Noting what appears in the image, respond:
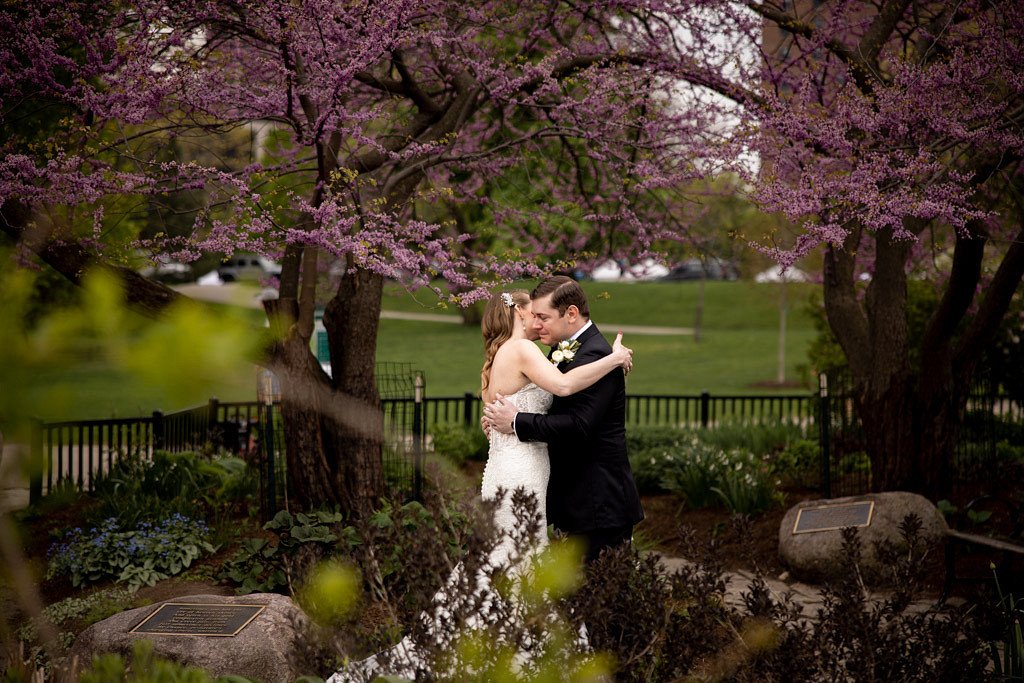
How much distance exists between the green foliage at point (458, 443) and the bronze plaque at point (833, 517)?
4570mm

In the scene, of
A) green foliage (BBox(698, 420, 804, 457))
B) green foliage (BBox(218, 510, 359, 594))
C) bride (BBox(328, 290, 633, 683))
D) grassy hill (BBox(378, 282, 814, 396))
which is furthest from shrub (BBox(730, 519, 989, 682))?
green foliage (BBox(698, 420, 804, 457))

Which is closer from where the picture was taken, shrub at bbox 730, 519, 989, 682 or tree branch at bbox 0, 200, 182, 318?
shrub at bbox 730, 519, 989, 682

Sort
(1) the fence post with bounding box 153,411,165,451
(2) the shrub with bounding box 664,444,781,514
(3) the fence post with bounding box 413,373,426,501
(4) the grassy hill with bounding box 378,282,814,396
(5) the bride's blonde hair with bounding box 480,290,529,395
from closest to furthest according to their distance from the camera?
(5) the bride's blonde hair with bounding box 480,290,529,395
(3) the fence post with bounding box 413,373,426,501
(2) the shrub with bounding box 664,444,781,514
(1) the fence post with bounding box 153,411,165,451
(4) the grassy hill with bounding box 378,282,814,396

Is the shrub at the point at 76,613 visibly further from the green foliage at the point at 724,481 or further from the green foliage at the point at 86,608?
the green foliage at the point at 724,481

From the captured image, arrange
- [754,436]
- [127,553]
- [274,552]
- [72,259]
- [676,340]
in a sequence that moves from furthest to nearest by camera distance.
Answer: [676,340] < [754,436] < [127,553] < [274,552] < [72,259]

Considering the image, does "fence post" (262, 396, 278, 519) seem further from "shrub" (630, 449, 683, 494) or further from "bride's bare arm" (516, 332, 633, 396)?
"shrub" (630, 449, 683, 494)

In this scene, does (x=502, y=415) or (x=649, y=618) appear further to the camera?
(x=502, y=415)

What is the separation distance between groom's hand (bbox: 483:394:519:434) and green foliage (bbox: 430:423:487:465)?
6.05 meters

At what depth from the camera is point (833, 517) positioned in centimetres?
773

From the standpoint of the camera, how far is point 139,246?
6.77m

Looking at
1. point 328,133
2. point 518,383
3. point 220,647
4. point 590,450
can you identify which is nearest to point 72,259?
point 328,133

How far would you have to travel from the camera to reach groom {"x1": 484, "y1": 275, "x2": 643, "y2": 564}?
4.99 meters

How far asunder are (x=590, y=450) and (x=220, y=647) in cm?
224

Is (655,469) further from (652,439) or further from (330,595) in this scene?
(330,595)
